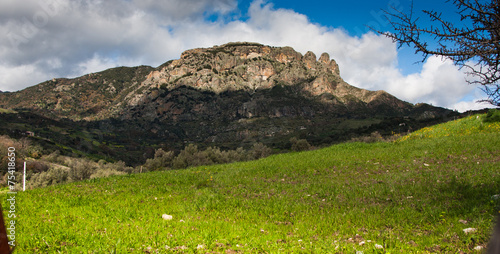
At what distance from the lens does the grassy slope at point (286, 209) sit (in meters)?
5.41

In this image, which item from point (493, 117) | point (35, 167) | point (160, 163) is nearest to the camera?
point (493, 117)

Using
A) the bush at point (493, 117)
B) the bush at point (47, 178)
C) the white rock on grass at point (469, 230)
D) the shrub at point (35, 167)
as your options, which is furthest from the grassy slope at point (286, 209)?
the shrub at point (35, 167)

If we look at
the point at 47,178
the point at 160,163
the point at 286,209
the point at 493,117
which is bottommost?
the point at 47,178

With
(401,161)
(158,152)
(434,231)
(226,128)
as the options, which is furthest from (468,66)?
(226,128)

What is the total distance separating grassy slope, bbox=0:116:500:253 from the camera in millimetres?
5406

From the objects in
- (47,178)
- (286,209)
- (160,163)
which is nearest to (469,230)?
(286,209)

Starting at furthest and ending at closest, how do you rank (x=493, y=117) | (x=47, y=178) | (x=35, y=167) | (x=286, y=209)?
(x=35, y=167) → (x=47, y=178) → (x=493, y=117) → (x=286, y=209)

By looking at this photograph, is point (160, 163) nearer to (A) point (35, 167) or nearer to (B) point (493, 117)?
(A) point (35, 167)

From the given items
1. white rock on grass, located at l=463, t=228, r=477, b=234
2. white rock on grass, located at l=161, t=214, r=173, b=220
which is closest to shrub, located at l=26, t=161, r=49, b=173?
white rock on grass, located at l=161, t=214, r=173, b=220

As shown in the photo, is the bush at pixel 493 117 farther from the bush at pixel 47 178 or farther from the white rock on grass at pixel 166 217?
the bush at pixel 47 178

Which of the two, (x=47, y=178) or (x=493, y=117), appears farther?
(x=47, y=178)

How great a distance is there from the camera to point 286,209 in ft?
27.9

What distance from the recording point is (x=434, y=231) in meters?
5.90

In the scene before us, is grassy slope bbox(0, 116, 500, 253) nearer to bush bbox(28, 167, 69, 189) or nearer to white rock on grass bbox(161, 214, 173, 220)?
white rock on grass bbox(161, 214, 173, 220)
